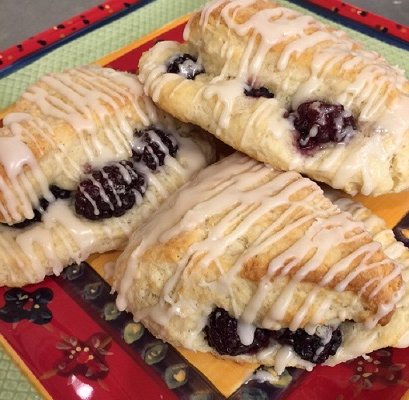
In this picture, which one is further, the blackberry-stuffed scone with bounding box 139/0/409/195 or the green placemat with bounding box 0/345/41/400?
the blackberry-stuffed scone with bounding box 139/0/409/195

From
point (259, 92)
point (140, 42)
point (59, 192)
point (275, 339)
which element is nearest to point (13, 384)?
point (59, 192)

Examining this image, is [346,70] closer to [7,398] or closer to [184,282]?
[184,282]

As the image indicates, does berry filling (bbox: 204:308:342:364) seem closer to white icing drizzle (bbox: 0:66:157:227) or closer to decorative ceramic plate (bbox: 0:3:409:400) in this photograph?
decorative ceramic plate (bbox: 0:3:409:400)

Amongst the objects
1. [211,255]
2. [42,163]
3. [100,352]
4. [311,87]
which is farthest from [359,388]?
[42,163]

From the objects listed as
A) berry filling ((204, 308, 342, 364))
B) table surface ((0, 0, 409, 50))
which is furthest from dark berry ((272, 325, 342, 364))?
table surface ((0, 0, 409, 50))

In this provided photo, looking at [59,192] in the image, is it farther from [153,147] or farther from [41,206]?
[153,147]

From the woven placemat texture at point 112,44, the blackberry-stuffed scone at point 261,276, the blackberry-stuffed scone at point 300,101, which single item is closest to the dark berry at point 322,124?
the blackberry-stuffed scone at point 300,101

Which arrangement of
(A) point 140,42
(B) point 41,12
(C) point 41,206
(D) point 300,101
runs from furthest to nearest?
1. (B) point 41,12
2. (A) point 140,42
3. (C) point 41,206
4. (D) point 300,101
